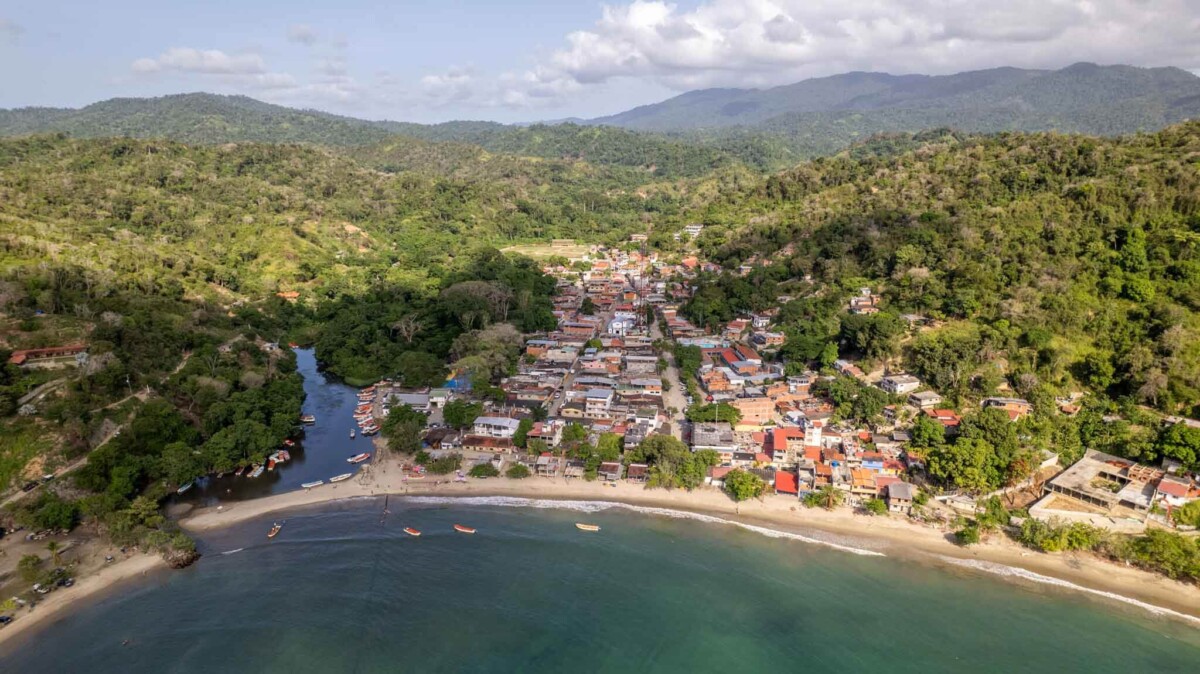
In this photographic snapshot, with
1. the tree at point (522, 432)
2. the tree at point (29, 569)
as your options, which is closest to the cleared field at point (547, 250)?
the tree at point (522, 432)

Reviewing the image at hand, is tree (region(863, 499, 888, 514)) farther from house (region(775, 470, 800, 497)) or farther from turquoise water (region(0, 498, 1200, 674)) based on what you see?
house (region(775, 470, 800, 497))

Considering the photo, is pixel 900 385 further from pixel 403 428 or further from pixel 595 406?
pixel 403 428

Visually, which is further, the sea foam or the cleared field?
the cleared field

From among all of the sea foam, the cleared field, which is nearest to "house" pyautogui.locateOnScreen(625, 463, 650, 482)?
the sea foam

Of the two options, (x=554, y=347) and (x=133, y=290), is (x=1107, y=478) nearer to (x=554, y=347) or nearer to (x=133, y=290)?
(x=554, y=347)

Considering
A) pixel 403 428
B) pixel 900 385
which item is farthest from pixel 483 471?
pixel 900 385

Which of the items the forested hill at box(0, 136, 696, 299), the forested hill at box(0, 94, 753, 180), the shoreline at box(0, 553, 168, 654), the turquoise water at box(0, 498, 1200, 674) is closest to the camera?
the turquoise water at box(0, 498, 1200, 674)

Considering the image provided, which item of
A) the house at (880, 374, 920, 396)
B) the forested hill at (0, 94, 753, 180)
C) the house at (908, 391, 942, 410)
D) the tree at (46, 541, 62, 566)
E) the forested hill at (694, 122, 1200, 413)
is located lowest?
the tree at (46, 541, 62, 566)

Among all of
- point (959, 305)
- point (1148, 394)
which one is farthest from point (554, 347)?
point (1148, 394)
